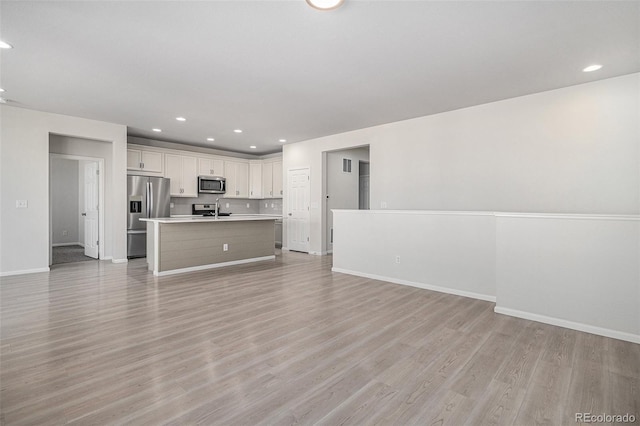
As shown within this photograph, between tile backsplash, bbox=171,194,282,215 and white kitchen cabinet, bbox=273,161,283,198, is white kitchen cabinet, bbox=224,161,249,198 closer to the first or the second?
tile backsplash, bbox=171,194,282,215

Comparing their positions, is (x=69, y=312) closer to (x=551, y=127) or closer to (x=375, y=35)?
(x=375, y=35)

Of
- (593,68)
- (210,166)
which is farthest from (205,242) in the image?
(593,68)

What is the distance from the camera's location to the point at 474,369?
209cm

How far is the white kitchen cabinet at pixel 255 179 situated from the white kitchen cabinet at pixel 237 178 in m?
0.12

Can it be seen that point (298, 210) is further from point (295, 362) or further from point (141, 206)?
point (295, 362)

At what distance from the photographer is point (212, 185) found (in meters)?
7.82

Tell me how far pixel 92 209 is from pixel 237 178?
135 inches

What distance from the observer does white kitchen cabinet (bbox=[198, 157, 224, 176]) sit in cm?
768

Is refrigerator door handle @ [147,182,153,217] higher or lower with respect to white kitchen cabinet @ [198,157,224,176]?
lower

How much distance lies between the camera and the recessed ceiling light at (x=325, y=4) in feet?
7.10

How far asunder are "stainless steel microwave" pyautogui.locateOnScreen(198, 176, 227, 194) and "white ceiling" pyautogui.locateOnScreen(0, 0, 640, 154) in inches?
118

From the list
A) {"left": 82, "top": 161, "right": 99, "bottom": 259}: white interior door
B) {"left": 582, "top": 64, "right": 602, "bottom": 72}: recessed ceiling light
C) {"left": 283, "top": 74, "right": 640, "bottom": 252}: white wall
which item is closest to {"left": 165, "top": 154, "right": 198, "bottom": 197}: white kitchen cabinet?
{"left": 82, "top": 161, "right": 99, "bottom": 259}: white interior door

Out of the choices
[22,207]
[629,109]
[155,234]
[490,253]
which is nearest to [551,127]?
[629,109]

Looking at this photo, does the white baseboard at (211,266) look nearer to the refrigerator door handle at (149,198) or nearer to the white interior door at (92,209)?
the refrigerator door handle at (149,198)
